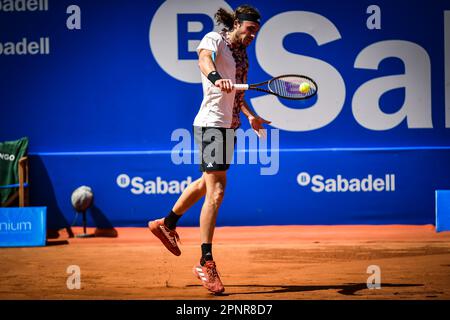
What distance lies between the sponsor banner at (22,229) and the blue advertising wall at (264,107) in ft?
2.41

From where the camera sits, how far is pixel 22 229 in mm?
6953

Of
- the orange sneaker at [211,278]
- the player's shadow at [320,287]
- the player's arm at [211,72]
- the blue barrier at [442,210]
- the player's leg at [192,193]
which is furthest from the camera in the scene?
the blue barrier at [442,210]

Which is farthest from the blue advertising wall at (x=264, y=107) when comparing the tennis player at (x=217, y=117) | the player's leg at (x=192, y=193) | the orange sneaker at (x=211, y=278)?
the orange sneaker at (x=211, y=278)

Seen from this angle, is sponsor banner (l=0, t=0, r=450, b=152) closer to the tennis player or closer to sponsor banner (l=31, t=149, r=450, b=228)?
sponsor banner (l=31, t=149, r=450, b=228)

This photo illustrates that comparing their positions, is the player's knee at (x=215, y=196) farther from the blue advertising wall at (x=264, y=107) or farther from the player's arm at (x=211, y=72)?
the blue advertising wall at (x=264, y=107)

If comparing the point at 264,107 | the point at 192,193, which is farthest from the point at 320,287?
the point at 264,107

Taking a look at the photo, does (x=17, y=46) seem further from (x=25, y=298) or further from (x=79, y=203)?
(x=25, y=298)

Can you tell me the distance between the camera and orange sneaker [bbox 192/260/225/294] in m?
4.39

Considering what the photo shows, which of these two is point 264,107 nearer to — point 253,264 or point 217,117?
point 253,264

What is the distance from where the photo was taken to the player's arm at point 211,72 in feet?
13.5

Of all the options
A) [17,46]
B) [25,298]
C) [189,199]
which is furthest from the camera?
[17,46]
